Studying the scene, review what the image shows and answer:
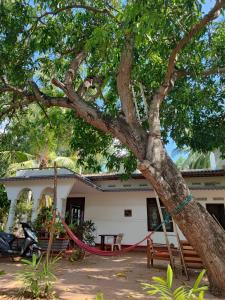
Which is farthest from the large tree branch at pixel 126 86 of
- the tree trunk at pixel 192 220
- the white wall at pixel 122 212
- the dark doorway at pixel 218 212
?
the dark doorway at pixel 218 212

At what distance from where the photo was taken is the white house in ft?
43.8

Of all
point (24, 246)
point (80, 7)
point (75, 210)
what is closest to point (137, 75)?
point (80, 7)

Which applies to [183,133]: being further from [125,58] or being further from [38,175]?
[38,175]

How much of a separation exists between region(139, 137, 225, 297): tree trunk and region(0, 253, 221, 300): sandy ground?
0.54 m

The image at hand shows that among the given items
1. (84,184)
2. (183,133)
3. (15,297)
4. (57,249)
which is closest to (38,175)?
(84,184)

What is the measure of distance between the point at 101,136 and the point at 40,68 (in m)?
2.83

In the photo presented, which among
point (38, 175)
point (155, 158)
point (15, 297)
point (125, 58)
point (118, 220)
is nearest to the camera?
point (15, 297)

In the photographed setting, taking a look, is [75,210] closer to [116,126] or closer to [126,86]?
[116,126]

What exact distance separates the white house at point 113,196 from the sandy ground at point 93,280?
439 cm

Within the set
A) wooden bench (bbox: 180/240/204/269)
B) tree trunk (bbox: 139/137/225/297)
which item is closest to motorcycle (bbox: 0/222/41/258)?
wooden bench (bbox: 180/240/204/269)

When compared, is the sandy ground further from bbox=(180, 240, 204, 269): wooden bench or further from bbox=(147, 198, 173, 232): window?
bbox=(147, 198, 173, 232): window

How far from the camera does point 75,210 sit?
16875 mm

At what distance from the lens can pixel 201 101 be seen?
27.8ft

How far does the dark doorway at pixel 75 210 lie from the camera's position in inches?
650
